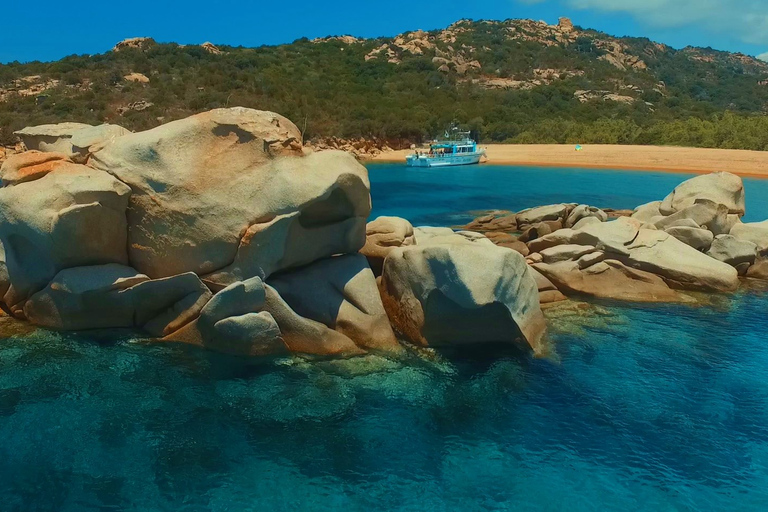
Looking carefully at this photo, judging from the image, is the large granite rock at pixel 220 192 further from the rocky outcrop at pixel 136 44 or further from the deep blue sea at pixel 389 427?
the rocky outcrop at pixel 136 44

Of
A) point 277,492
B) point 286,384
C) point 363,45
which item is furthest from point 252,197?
point 363,45

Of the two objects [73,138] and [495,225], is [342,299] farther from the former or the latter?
[495,225]

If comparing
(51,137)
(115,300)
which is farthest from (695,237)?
(51,137)

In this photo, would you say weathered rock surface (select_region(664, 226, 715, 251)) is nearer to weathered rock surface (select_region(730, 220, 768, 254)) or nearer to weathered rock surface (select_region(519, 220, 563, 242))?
weathered rock surface (select_region(730, 220, 768, 254))

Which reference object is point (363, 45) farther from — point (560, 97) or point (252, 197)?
point (252, 197)

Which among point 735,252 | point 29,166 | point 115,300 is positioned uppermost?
point 29,166
